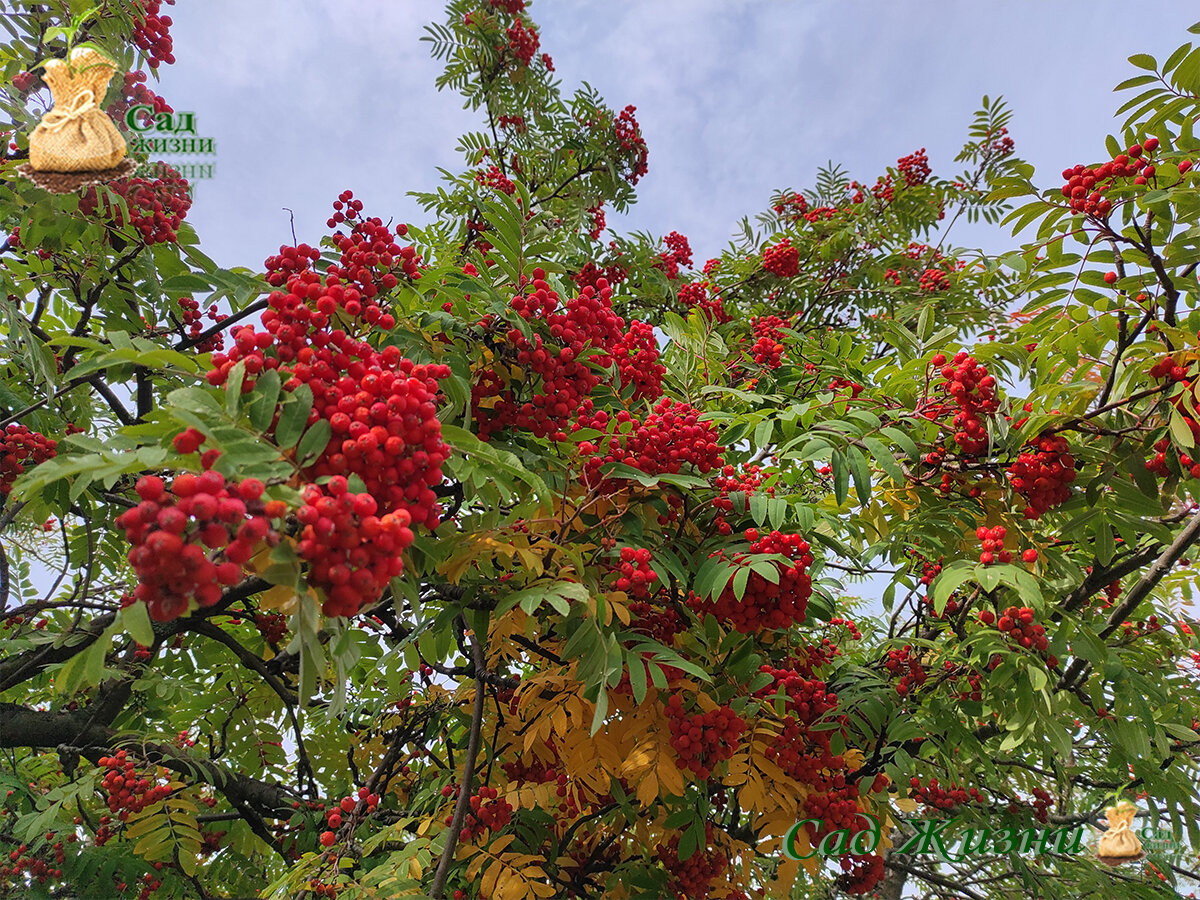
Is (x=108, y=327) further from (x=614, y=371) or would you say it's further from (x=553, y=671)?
(x=553, y=671)

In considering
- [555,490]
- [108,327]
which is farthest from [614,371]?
[108,327]

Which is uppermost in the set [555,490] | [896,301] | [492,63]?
[492,63]

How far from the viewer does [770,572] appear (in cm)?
225

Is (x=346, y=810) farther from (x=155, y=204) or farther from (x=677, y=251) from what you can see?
(x=677, y=251)

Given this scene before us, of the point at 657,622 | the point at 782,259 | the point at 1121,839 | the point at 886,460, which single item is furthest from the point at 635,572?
the point at 782,259

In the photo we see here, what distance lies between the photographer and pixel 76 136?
1.81 metres

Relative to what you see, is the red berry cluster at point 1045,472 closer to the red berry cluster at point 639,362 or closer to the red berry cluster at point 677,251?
the red berry cluster at point 639,362

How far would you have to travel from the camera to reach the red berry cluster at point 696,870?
3146 millimetres

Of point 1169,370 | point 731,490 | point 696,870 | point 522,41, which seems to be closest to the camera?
point 1169,370

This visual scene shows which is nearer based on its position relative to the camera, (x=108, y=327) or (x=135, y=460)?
(x=135, y=460)

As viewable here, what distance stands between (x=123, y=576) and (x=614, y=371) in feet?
13.0

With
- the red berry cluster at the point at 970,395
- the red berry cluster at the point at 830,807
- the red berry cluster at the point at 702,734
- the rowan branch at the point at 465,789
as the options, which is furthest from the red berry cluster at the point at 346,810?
the red berry cluster at the point at 970,395

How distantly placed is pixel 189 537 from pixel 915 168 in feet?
24.9

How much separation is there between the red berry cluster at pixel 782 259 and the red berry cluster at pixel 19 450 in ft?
17.9
